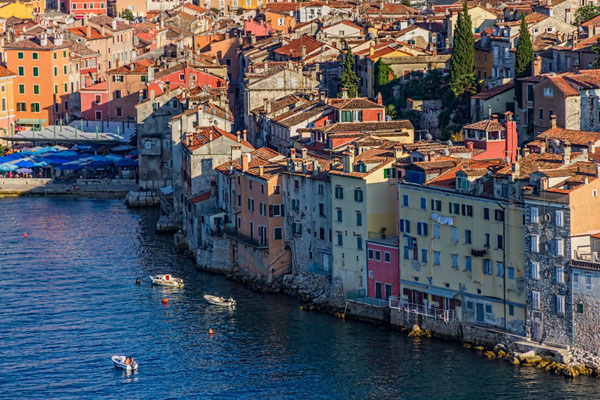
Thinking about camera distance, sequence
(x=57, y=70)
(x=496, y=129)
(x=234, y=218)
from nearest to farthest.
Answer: (x=496, y=129) < (x=234, y=218) < (x=57, y=70)

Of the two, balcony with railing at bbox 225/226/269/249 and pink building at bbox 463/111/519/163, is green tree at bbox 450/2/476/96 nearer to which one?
pink building at bbox 463/111/519/163

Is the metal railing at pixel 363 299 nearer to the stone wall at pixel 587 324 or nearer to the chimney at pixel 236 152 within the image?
the stone wall at pixel 587 324

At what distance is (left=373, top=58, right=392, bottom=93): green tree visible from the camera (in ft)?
436

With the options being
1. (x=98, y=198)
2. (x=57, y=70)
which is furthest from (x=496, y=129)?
(x=57, y=70)

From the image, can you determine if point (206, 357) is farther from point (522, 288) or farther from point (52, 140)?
point (52, 140)

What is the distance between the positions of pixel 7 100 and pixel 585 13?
196 ft

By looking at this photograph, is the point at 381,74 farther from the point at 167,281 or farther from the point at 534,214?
the point at 534,214

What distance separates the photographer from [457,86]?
122312mm

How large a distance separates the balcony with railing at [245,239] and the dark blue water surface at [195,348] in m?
2.74

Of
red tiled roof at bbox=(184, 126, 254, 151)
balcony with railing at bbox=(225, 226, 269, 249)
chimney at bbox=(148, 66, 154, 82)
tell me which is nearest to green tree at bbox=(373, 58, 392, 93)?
red tiled roof at bbox=(184, 126, 254, 151)

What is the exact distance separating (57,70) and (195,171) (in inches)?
2107

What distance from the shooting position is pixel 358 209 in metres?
96.4

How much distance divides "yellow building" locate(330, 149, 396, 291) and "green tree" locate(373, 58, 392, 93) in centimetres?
3563

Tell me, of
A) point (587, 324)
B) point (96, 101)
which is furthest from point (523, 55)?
point (96, 101)
